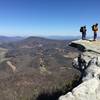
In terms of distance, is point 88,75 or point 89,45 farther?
point 89,45

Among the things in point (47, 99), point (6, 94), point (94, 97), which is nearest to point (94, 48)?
point (47, 99)

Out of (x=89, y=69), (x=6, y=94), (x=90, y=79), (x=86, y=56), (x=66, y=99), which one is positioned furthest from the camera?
(x=6, y=94)

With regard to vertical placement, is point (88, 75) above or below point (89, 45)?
below

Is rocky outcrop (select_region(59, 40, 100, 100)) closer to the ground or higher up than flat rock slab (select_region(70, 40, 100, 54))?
closer to the ground

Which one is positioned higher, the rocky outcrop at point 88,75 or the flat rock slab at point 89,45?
the flat rock slab at point 89,45

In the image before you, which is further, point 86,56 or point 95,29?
point 95,29

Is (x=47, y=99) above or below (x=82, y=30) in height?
below

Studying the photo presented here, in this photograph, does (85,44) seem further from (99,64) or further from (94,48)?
(99,64)

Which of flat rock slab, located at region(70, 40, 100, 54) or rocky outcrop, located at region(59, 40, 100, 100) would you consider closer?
rocky outcrop, located at region(59, 40, 100, 100)
